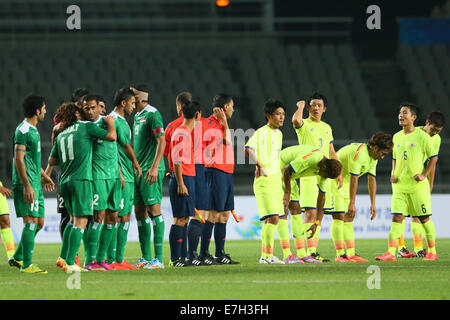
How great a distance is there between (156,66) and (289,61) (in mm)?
4478

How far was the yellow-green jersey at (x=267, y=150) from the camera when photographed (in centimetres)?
962

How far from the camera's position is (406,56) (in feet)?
88.8

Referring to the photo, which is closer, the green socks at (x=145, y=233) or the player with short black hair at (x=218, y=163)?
the green socks at (x=145, y=233)

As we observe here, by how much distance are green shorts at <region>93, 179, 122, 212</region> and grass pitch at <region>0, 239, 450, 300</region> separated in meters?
0.75

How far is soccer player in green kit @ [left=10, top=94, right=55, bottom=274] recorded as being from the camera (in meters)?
8.32

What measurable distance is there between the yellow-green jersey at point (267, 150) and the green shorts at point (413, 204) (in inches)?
86.8

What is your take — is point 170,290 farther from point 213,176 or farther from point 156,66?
point 156,66

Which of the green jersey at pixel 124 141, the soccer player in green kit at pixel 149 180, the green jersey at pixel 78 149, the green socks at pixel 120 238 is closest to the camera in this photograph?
the green jersey at pixel 78 149

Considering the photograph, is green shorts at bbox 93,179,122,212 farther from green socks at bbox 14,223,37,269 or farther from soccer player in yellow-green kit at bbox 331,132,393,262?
soccer player in yellow-green kit at bbox 331,132,393,262

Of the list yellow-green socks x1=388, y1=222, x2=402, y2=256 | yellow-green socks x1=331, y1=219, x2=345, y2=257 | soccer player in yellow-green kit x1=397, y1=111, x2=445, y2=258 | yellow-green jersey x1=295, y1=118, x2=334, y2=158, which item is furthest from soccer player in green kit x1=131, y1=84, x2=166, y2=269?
soccer player in yellow-green kit x1=397, y1=111, x2=445, y2=258

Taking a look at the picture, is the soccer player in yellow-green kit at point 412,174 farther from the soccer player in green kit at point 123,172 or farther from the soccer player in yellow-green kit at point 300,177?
the soccer player in green kit at point 123,172

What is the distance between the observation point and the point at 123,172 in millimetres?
8953

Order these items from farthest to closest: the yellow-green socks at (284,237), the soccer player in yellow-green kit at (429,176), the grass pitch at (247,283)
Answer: the soccer player in yellow-green kit at (429,176)
the yellow-green socks at (284,237)
the grass pitch at (247,283)

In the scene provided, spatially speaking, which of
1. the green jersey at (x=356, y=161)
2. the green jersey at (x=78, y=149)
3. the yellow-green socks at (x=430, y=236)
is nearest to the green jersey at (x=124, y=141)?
the green jersey at (x=78, y=149)
